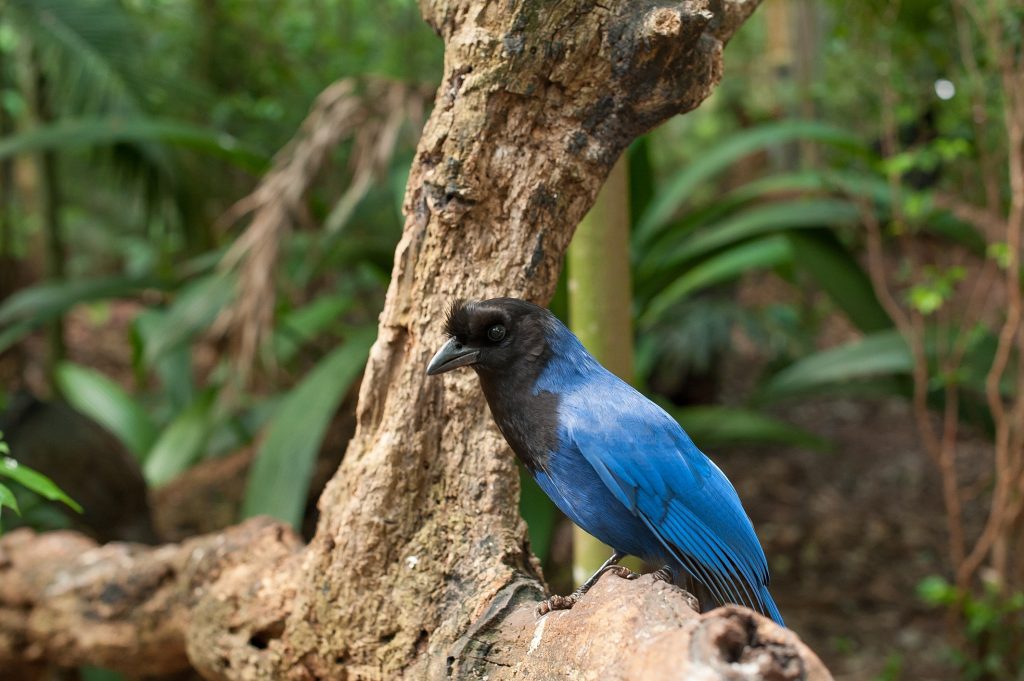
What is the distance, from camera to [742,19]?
2180 mm

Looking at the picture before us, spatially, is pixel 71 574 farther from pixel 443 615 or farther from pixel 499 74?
pixel 499 74

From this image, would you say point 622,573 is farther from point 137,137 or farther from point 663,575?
point 137,137

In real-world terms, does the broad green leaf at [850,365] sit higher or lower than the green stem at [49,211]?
lower

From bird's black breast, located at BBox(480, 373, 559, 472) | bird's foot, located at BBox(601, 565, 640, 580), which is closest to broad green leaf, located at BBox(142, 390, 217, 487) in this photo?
bird's black breast, located at BBox(480, 373, 559, 472)

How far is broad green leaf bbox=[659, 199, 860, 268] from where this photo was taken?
188 inches

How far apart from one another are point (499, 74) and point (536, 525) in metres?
2.30

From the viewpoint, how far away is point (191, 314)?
178 inches

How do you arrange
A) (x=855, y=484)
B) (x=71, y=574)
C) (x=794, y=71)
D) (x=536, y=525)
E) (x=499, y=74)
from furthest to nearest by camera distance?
1. (x=794, y=71)
2. (x=855, y=484)
3. (x=536, y=525)
4. (x=71, y=574)
5. (x=499, y=74)

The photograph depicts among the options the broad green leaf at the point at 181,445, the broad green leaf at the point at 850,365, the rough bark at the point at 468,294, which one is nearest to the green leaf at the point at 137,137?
the broad green leaf at the point at 181,445

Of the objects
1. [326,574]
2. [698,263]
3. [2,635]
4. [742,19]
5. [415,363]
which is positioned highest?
[742,19]

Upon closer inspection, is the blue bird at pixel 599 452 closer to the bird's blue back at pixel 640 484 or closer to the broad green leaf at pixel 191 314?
the bird's blue back at pixel 640 484

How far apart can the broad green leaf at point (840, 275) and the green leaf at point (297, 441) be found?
2084 millimetres

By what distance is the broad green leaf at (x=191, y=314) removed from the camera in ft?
14.5

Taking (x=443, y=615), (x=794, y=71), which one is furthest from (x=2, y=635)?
(x=794, y=71)
